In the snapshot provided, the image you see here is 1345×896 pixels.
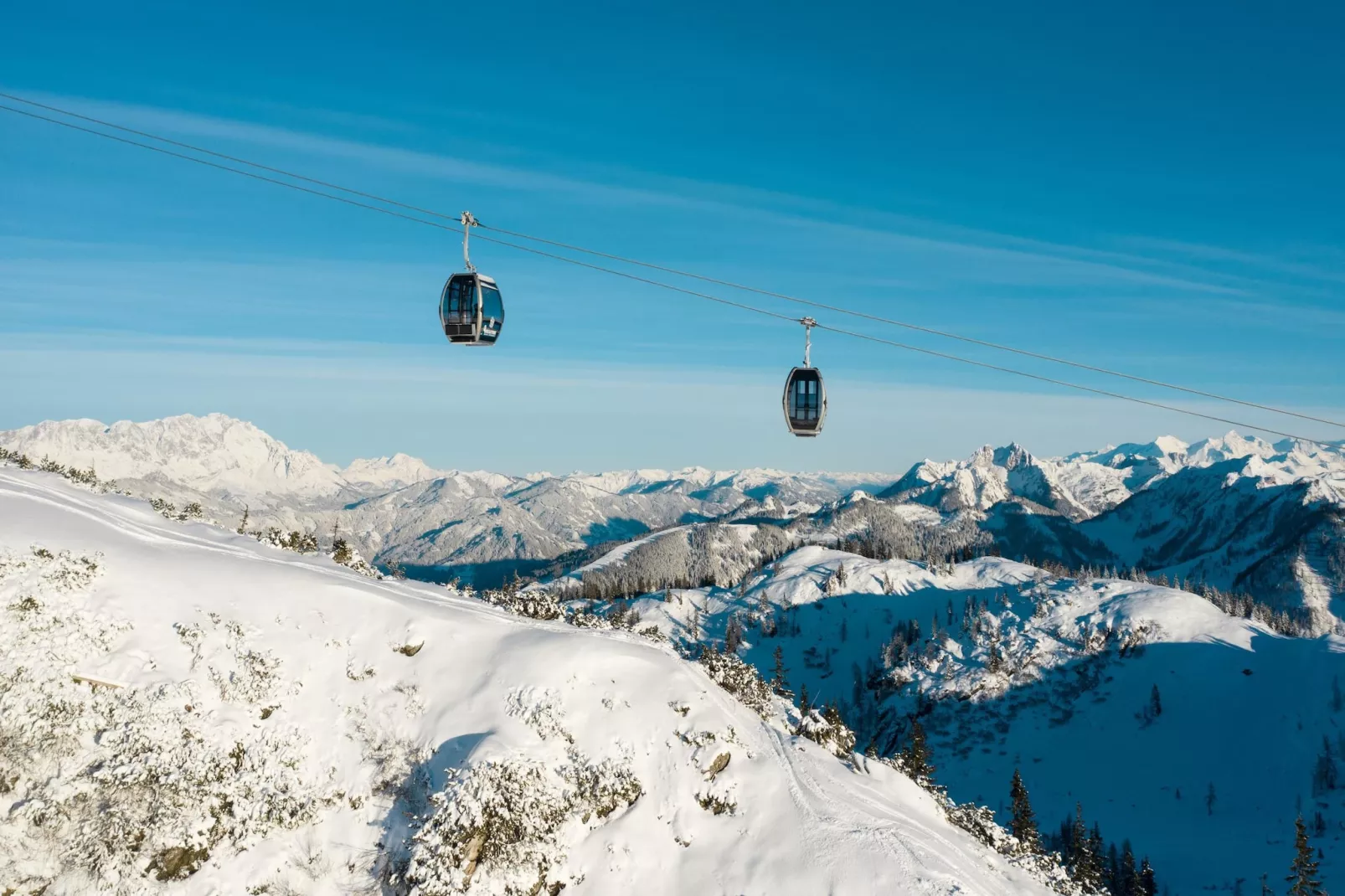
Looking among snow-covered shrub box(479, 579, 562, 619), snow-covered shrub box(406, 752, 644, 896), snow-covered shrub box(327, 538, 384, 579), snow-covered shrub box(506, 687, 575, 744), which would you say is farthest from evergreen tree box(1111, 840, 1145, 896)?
snow-covered shrub box(327, 538, 384, 579)

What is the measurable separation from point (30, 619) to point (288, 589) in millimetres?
10562

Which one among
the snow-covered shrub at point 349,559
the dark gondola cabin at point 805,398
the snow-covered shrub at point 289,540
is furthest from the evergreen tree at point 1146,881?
the snow-covered shrub at point 289,540

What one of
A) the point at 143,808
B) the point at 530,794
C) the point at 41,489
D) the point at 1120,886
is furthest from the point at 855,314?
the point at 1120,886

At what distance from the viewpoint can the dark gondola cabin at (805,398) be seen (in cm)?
3509

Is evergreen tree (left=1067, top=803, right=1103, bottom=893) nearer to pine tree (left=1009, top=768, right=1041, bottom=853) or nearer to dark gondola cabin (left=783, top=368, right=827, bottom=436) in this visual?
pine tree (left=1009, top=768, right=1041, bottom=853)

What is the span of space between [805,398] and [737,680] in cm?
2603

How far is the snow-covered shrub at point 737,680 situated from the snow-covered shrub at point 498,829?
1654 centimetres

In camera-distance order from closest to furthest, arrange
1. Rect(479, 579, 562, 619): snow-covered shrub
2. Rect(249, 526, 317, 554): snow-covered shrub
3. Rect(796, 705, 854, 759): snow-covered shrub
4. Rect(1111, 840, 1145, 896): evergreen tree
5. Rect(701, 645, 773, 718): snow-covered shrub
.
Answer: Rect(701, 645, 773, 718): snow-covered shrub, Rect(796, 705, 854, 759): snow-covered shrub, Rect(249, 526, 317, 554): snow-covered shrub, Rect(479, 579, 562, 619): snow-covered shrub, Rect(1111, 840, 1145, 896): evergreen tree

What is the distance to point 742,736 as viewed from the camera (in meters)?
42.2

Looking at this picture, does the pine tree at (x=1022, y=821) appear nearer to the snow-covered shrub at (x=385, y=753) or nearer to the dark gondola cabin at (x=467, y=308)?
the snow-covered shrub at (x=385, y=753)

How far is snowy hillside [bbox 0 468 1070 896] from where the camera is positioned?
1235 inches

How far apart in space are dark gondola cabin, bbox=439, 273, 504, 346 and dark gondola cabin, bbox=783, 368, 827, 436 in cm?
1322

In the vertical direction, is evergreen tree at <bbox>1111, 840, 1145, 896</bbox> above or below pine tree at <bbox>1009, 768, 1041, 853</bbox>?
below

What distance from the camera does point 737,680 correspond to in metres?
53.9
